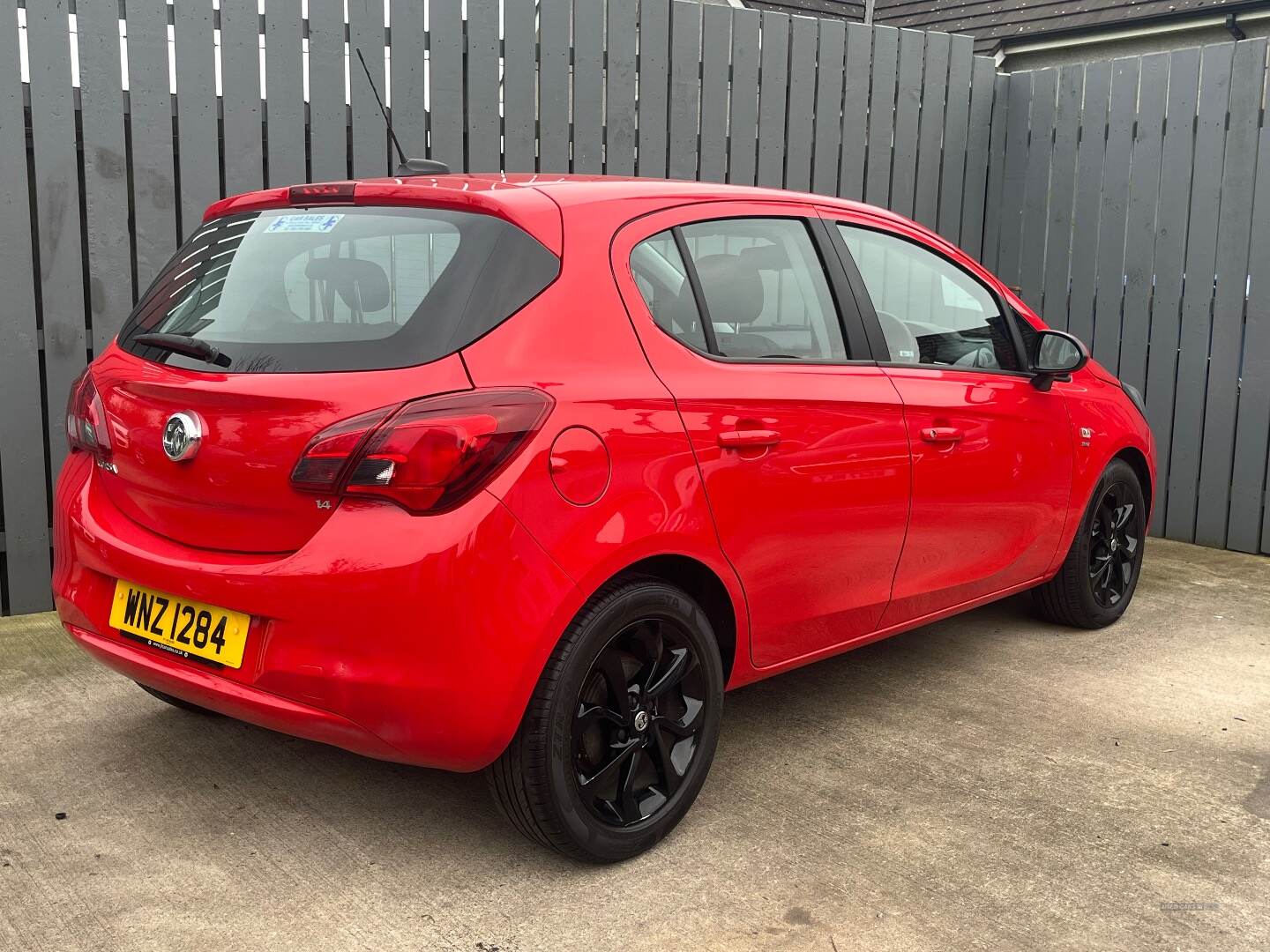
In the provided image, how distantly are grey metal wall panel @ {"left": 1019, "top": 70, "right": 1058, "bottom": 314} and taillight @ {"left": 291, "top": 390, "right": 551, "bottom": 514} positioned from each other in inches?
225

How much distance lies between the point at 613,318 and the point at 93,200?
3.04 m

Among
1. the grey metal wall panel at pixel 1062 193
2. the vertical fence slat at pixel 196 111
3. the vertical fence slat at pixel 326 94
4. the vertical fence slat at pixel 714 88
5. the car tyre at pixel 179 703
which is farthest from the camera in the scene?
the grey metal wall panel at pixel 1062 193

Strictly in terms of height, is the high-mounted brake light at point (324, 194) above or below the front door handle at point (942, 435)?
above

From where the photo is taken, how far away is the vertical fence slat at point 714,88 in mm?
6195

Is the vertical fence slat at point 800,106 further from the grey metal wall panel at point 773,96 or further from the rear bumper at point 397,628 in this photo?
the rear bumper at point 397,628

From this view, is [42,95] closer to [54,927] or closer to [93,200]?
[93,200]

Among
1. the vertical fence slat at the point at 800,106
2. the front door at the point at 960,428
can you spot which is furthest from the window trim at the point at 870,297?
the vertical fence slat at the point at 800,106

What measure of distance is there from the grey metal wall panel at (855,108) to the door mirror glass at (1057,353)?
2884 millimetres

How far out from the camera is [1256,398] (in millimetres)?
6363

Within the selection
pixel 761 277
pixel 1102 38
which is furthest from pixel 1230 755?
pixel 1102 38

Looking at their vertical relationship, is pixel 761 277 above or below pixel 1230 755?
above

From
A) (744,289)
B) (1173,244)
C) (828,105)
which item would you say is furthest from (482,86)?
(1173,244)

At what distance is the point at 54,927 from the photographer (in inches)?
99.9

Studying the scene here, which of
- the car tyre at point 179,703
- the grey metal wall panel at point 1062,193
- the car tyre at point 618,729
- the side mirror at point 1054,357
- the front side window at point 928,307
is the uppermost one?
the grey metal wall panel at point 1062,193
